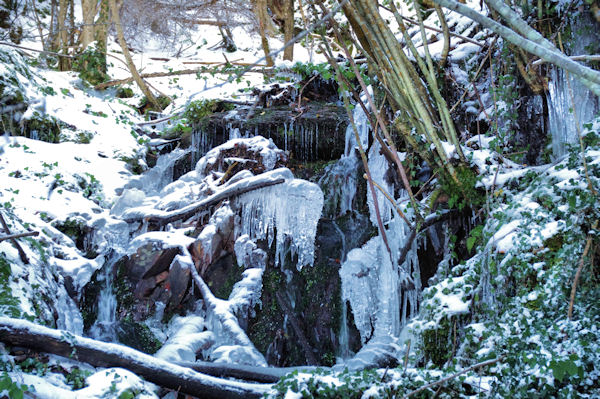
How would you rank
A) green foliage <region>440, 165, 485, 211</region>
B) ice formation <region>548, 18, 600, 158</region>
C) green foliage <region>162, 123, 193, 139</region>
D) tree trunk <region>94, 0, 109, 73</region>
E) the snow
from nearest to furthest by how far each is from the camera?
the snow, ice formation <region>548, 18, 600, 158</region>, green foliage <region>440, 165, 485, 211</region>, green foliage <region>162, 123, 193, 139</region>, tree trunk <region>94, 0, 109, 73</region>

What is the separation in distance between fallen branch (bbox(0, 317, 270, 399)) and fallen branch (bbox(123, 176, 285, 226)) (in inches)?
113

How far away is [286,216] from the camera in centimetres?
552

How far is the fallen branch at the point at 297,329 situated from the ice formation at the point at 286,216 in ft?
1.38

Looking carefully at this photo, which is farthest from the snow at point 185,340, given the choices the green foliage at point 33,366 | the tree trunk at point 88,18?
the tree trunk at point 88,18

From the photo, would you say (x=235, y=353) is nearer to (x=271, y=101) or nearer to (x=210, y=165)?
(x=210, y=165)

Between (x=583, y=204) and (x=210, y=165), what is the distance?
467cm

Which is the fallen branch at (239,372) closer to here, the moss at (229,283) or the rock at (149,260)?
the moss at (229,283)

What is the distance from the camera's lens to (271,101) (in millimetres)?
8203

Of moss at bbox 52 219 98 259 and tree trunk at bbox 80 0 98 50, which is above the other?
tree trunk at bbox 80 0 98 50

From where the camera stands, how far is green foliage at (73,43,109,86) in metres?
10.0

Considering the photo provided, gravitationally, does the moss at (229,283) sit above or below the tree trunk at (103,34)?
below

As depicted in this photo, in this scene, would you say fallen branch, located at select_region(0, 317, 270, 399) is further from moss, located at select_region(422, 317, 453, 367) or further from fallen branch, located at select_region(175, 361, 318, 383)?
moss, located at select_region(422, 317, 453, 367)

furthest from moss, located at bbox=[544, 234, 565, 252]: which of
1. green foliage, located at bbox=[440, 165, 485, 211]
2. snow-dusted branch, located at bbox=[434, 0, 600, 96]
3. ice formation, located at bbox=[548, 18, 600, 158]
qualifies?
snow-dusted branch, located at bbox=[434, 0, 600, 96]

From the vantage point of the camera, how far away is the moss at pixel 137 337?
4.96m
